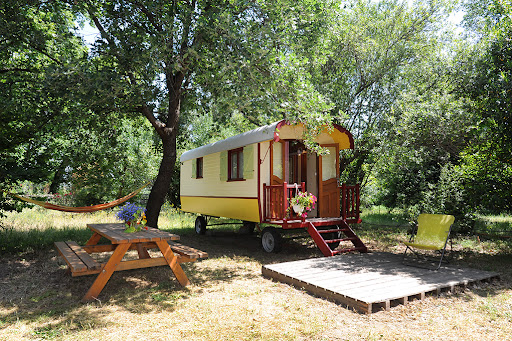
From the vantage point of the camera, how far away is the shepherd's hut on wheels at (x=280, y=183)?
7.59 meters

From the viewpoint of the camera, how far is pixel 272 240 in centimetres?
788

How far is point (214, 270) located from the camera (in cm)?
630

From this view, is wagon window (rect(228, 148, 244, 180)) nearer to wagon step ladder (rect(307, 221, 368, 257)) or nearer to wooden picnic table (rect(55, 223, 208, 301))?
wagon step ladder (rect(307, 221, 368, 257))

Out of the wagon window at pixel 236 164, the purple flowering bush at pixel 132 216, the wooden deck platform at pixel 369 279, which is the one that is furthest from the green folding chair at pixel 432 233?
the purple flowering bush at pixel 132 216

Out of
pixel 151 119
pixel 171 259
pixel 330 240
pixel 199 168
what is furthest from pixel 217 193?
pixel 171 259

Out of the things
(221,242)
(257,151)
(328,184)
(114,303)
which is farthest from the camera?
(221,242)

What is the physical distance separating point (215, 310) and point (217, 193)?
19.3ft

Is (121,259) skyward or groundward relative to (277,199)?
groundward

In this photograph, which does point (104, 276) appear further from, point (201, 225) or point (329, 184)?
point (201, 225)

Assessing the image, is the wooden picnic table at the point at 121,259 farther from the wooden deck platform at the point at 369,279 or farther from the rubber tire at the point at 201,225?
the rubber tire at the point at 201,225

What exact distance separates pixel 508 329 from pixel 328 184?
5.39 metres

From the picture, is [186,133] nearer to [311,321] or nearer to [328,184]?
[328,184]

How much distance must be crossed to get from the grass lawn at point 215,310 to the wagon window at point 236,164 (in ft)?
8.50

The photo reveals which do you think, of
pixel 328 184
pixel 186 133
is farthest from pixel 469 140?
pixel 186 133
